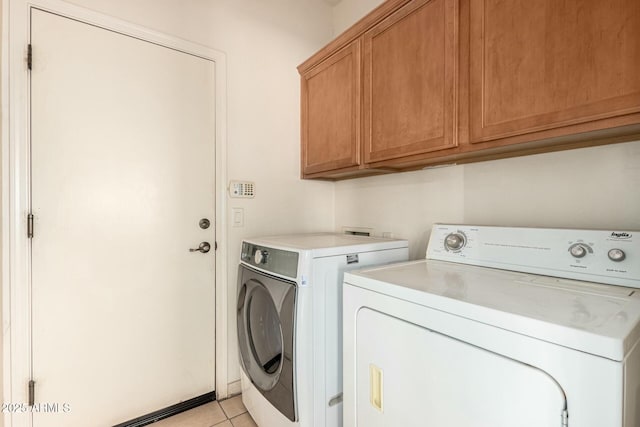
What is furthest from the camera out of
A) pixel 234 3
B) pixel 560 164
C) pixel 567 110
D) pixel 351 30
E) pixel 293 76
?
pixel 293 76

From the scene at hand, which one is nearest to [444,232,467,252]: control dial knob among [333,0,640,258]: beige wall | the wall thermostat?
[333,0,640,258]: beige wall

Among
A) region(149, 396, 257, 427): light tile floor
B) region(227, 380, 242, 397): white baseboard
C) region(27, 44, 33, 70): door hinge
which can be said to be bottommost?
region(149, 396, 257, 427): light tile floor

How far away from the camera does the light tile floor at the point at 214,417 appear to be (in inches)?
63.7

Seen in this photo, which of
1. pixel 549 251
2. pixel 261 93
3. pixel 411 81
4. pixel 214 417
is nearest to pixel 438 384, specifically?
pixel 549 251

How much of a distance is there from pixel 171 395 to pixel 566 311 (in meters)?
1.96

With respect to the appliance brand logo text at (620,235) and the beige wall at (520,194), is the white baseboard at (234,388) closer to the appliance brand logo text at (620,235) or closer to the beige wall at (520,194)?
the beige wall at (520,194)

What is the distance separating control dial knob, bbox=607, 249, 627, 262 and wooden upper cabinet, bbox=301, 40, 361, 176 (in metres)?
1.13

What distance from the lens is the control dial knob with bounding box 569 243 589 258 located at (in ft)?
3.27

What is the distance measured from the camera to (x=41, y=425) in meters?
1.39

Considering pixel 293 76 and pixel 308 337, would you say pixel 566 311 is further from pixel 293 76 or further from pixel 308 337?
pixel 293 76

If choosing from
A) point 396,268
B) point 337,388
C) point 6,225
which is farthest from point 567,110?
point 6,225

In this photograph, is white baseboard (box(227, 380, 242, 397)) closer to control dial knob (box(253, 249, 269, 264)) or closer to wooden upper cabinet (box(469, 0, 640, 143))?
control dial knob (box(253, 249, 269, 264))

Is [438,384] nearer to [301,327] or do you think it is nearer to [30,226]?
[301,327]

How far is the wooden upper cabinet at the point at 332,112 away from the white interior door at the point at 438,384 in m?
1.04
